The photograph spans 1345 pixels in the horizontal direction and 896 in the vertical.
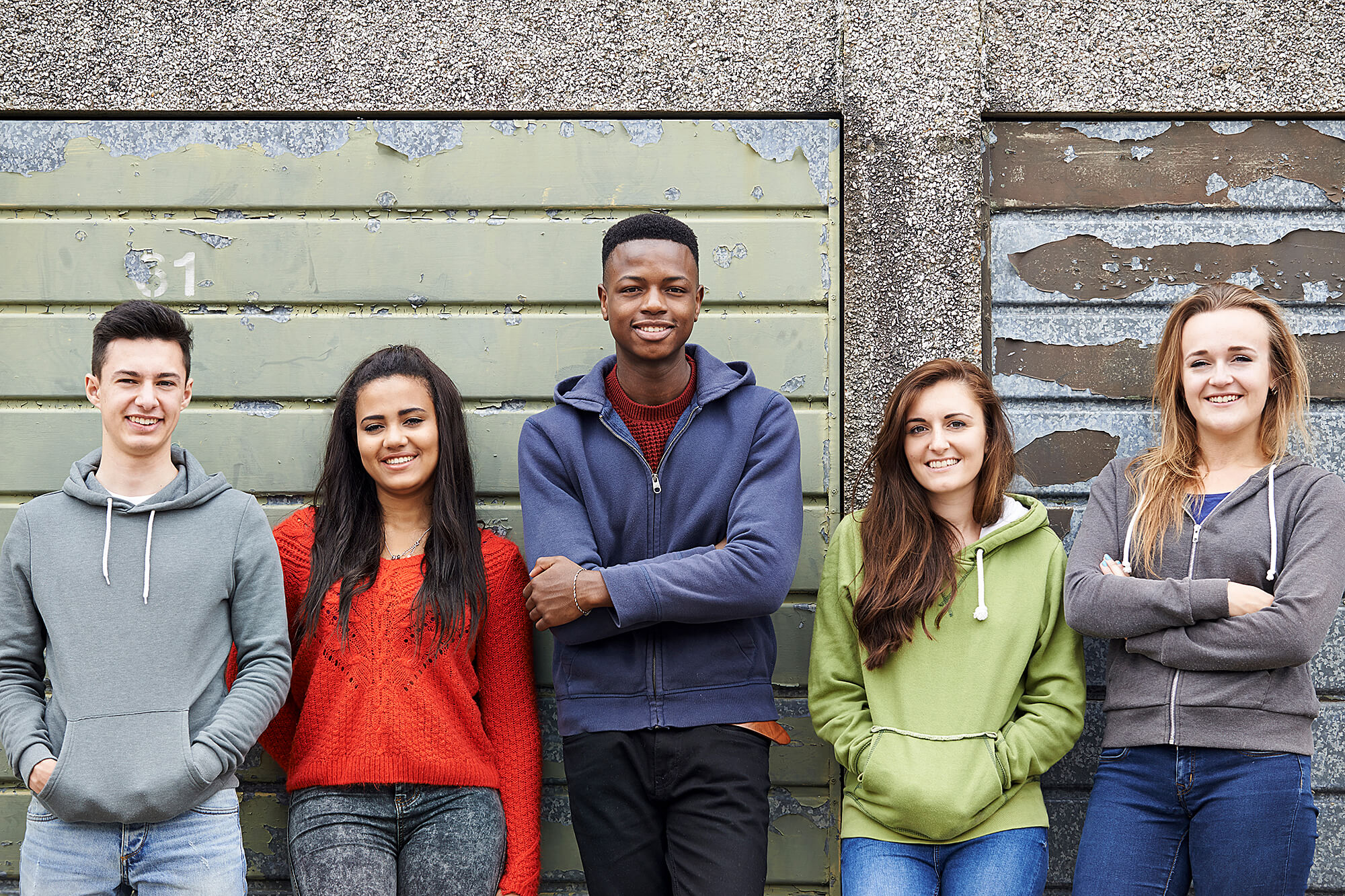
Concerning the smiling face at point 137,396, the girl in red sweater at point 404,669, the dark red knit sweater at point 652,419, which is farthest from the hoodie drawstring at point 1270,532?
the smiling face at point 137,396

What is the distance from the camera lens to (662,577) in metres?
2.46

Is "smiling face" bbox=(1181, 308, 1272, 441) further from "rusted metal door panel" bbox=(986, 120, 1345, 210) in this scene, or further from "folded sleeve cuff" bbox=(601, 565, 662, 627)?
"folded sleeve cuff" bbox=(601, 565, 662, 627)

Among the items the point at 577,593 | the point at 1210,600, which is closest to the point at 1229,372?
A: the point at 1210,600

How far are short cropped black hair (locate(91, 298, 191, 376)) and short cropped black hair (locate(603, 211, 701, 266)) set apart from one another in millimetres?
1178

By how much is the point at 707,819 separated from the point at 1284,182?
107 inches

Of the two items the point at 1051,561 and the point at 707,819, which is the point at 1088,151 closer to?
the point at 1051,561

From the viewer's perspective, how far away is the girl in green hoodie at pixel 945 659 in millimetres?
2443

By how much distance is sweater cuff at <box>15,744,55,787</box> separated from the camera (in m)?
2.38

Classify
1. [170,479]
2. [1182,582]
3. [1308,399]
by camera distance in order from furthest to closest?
[1308,399] < [170,479] < [1182,582]

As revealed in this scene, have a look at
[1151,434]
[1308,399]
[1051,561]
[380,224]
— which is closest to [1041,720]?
[1051,561]

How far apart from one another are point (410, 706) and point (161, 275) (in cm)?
171

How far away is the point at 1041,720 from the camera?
2.52 metres

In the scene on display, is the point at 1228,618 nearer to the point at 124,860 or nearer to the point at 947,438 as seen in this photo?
the point at 947,438

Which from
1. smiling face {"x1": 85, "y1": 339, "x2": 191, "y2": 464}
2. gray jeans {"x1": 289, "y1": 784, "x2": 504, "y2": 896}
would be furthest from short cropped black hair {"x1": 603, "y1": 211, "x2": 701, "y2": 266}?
gray jeans {"x1": 289, "y1": 784, "x2": 504, "y2": 896}
